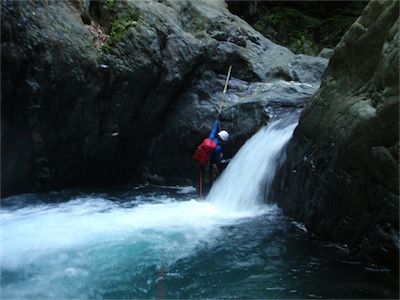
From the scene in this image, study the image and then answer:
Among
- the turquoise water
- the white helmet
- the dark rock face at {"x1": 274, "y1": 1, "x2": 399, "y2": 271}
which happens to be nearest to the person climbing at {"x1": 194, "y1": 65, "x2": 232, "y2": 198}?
the white helmet

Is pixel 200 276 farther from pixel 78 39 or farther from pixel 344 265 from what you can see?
pixel 78 39

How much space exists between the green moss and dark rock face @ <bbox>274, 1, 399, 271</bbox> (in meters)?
3.97

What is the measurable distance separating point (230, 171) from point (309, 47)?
885 cm

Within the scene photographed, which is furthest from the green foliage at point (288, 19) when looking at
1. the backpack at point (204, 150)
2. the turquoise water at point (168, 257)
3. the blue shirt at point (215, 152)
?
the turquoise water at point (168, 257)

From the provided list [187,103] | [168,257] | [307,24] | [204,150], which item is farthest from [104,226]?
[307,24]

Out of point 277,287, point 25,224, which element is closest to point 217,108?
point 25,224

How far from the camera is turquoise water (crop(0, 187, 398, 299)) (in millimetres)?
4238

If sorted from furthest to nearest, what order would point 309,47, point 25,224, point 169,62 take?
point 309,47 < point 169,62 < point 25,224

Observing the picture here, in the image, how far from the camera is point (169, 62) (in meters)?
8.77

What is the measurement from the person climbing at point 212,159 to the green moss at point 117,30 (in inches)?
101

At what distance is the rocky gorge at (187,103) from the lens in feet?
15.5

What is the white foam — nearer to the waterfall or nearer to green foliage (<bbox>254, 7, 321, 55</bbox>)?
the waterfall

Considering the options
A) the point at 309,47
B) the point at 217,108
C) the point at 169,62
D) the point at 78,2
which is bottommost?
the point at 217,108

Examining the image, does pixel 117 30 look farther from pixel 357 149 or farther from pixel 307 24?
pixel 307 24
